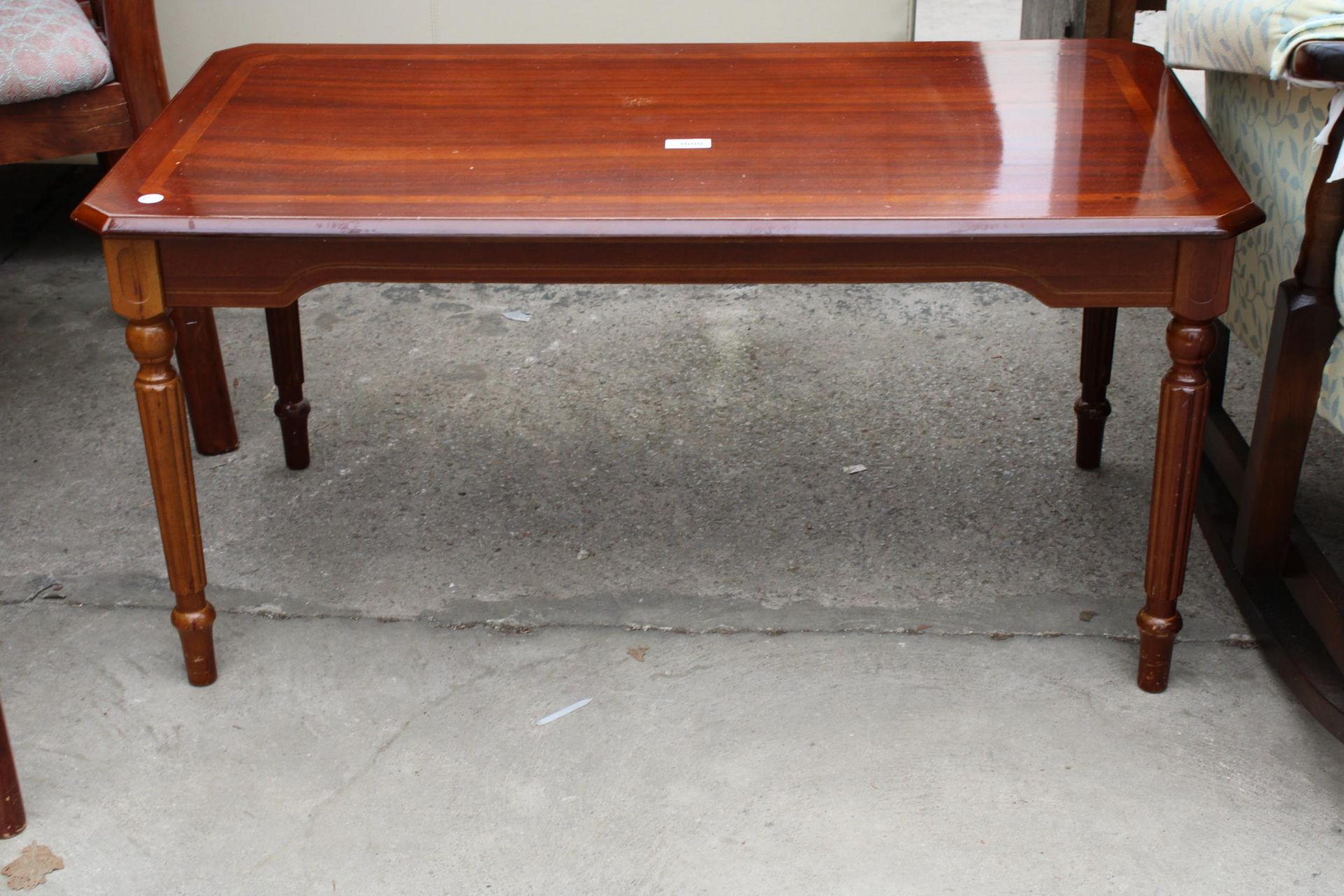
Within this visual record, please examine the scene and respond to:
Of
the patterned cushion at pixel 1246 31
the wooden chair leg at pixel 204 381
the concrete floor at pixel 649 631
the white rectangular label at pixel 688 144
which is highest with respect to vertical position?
the patterned cushion at pixel 1246 31

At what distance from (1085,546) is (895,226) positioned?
2.62 ft

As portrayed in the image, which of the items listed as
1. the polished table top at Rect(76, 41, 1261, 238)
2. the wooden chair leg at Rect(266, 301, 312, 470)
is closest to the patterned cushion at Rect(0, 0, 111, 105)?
the polished table top at Rect(76, 41, 1261, 238)

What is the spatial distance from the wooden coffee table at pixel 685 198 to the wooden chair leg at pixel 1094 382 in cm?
38

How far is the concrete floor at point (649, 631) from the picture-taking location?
153cm

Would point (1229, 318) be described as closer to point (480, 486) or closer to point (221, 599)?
point (480, 486)

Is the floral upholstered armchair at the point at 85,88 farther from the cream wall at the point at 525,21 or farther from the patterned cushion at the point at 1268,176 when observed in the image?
the patterned cushion at the point at 1268,176

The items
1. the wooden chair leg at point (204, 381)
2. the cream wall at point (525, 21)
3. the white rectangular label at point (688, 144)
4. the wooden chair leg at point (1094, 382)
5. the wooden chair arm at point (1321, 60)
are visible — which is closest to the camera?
the wooden chair arm at point (1321, 60)

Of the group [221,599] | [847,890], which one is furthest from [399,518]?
[847,890]

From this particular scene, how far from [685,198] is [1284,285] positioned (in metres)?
0.71

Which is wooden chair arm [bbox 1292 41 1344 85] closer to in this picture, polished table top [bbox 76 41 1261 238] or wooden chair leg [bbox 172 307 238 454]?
polished table top [bbox 76 41 1261 238]

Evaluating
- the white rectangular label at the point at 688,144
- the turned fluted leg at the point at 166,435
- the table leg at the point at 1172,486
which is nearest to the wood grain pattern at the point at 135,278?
the turned fluted leg at the point at 166,435

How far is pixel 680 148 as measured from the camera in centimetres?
164

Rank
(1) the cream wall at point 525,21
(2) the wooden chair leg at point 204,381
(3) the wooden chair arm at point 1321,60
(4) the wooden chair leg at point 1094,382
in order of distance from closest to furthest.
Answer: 1. (3) the wooden chair arm at point 1321,60
2. (4) the wooden chair leg at point 1094,382
3. (2) the wooden chair leg at point 204,381
4. (1) the cream wall at point 525,21

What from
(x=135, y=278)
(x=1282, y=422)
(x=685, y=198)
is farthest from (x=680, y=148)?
(x=1282, y=422)
